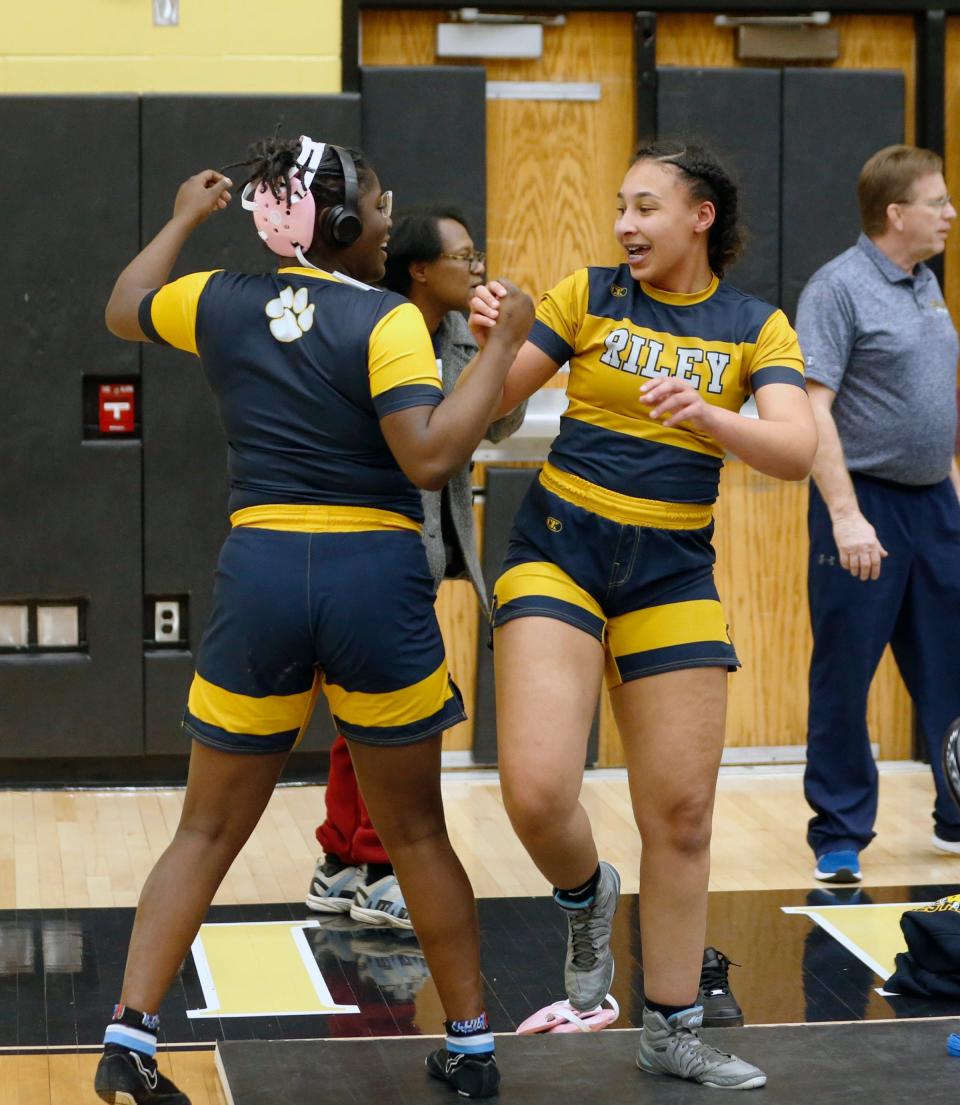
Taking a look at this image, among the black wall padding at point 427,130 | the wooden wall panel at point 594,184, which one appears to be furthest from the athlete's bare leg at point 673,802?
the black wall padding at point 427,130

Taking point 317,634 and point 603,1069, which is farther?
point 603,1069

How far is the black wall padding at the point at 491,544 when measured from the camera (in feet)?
19.3

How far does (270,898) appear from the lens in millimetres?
4602

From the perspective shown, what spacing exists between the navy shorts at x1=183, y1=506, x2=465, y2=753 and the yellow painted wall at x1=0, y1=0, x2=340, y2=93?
3104 millimetres

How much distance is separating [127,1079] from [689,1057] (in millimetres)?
992

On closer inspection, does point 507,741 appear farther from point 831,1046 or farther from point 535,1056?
point 831,1046

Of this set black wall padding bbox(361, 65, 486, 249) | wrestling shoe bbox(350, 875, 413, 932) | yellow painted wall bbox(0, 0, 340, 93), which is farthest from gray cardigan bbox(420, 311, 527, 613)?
yellow painted wall bbox(0, 0, 340, 93)

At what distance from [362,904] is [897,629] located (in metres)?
1.73

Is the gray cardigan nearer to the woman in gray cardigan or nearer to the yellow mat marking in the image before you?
the woman in gray cardigan

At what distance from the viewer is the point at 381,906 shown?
14.2ft

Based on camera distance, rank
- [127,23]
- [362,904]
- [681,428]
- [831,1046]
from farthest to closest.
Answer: [127,23], [362,904], [831,1046], [681,428]

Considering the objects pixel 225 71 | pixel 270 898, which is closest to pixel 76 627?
pixel 270 898

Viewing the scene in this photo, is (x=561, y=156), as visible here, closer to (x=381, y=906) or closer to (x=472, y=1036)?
(x=381, y=906)

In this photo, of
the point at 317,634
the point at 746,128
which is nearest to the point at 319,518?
the point at 317,634
